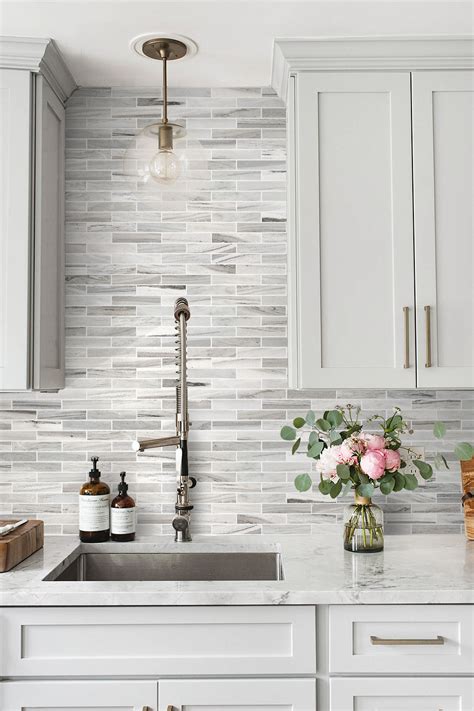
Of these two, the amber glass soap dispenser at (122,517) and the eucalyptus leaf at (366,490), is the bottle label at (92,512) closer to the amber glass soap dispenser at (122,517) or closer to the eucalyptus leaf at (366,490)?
the amber glass soap dispenser at (122,517)

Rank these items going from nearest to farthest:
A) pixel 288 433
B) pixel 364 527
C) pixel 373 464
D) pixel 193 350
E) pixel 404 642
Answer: pixel 404 642 < pixel 373 464 < pixel 364 527 < pixel 288 433 < pixel 193 350

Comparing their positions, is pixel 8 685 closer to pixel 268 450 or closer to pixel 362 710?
pixel 362 710

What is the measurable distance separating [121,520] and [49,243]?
917mm

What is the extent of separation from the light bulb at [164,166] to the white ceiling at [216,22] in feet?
1.22

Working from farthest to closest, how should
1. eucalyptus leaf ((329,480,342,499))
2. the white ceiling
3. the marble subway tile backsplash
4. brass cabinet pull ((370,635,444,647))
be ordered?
the marble subway tile backsplash → eucalyptus leaf ((329,480,342,499)) → the white ceiling → brass cabinet pull ((370,635,444,647))

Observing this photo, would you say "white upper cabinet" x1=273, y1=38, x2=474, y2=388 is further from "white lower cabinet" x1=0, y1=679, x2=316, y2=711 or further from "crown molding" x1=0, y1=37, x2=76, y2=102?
"white lower cabinet" x1=0, y1=679, x2=316, y2=711

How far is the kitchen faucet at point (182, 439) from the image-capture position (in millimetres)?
2252

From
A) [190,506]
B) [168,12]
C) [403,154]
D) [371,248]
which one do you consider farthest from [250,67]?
[190,506]

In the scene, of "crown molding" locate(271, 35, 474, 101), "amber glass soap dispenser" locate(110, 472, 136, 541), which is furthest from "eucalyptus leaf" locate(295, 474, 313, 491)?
"crown molding" locate(271, 35, 474, 101)

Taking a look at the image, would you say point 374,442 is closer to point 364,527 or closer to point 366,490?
point 366,490

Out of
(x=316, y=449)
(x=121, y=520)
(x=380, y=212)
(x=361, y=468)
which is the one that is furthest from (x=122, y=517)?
(x=380, y=212)

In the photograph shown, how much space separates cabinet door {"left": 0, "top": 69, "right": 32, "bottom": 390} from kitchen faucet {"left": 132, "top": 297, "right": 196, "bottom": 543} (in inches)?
18.8

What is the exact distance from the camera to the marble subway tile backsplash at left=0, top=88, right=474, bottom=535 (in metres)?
2.39

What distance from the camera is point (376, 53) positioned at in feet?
6.89
